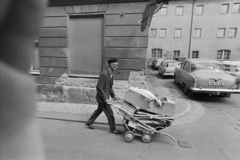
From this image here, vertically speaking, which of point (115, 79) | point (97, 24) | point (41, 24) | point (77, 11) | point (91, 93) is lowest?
point (91, 93)

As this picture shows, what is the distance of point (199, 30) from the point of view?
25859 millimetres

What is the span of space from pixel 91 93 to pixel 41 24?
5156 mm

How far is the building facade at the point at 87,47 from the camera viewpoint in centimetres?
560

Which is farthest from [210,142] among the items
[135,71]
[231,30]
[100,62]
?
[231,30]

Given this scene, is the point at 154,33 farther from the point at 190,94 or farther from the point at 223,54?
the point at 190,94

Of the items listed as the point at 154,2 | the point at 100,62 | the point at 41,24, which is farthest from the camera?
the point at 100,62

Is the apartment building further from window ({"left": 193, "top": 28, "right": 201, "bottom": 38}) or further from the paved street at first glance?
the paved street

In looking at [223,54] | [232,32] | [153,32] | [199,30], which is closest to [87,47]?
[153,32]

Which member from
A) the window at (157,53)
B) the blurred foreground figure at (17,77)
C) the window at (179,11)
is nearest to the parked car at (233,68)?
the blurred foreground figure at (17,77)

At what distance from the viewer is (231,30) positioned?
25297mm

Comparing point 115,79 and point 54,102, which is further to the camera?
point 54,102

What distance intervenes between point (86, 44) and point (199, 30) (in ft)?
83.6

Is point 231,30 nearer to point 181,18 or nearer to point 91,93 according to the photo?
point 181,18

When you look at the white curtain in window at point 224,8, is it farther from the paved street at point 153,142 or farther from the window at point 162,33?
the paved street at point 153,142
